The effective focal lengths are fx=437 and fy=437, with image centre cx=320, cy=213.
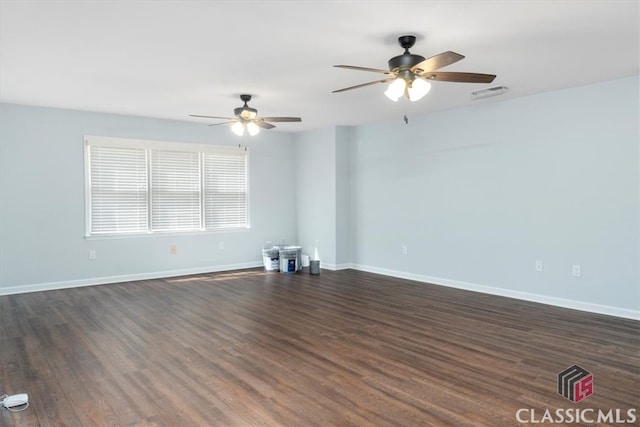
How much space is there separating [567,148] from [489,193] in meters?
1.03

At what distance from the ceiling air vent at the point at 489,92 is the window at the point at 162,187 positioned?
12.9 feet

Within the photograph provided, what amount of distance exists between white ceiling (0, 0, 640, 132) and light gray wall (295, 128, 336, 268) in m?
2.21

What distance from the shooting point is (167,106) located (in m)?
5.61

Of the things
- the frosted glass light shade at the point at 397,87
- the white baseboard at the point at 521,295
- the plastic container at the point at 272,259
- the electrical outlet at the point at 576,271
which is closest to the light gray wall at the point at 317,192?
the plastic container at the point at 272,259

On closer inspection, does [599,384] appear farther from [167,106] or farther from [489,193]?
[167,106]

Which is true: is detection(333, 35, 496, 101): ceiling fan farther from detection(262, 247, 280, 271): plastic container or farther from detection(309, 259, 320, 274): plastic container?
detection(262, 247, 280, 271): plastic container

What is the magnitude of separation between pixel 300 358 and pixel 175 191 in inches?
168

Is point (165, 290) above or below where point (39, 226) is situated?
below

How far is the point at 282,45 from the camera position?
3379 mm

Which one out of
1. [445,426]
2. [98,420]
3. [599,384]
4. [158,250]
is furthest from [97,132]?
[599,384]

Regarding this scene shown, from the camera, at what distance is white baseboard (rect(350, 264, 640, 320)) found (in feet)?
14.6

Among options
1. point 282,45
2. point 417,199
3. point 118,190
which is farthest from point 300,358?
point 118,190

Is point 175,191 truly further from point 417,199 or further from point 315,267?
point 417,199

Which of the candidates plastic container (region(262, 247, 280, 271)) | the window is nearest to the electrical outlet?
plastic container (region(262, 247, 280, 271))
